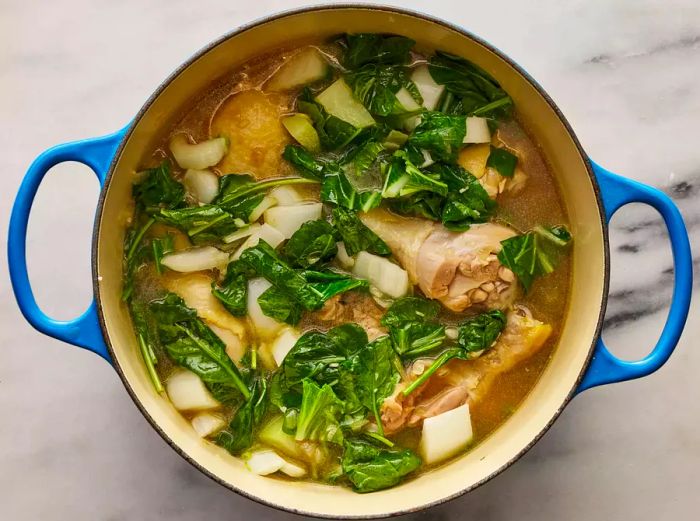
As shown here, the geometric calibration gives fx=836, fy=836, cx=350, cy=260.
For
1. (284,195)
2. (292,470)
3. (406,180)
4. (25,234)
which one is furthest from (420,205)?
(25,234)

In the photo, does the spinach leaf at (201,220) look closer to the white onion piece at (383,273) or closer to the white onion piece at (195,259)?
the white onion piece at (195,259)

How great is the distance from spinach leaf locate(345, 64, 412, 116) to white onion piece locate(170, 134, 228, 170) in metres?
0.46

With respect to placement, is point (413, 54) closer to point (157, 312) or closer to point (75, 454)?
point (157, 312)

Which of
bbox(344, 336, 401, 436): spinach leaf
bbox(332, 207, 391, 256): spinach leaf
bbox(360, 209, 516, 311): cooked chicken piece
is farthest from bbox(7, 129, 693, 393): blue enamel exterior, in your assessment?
bbox(332, 207, 391, 256): spinach leaf

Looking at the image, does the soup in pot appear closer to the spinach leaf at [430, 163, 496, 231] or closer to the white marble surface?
the spinach leaf at [430, 163, 496, 231]

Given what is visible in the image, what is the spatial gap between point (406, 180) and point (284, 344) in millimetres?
653

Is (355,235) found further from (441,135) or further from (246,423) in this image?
(246,423)

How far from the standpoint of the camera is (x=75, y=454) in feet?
9.23

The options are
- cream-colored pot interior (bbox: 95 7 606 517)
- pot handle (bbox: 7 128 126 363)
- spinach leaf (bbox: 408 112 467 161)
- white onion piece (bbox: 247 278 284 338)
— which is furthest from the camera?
white onion piece (bbox: 247 278 284 338)

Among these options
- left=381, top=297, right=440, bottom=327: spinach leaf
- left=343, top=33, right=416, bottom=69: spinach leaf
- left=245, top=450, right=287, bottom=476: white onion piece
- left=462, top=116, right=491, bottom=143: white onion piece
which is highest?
left=343, top=33, right=416, bottom=69: spinach leaf

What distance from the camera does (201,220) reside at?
2646 mm

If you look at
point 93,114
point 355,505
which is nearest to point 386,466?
point 355,505

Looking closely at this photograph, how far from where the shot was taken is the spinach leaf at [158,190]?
2645mm

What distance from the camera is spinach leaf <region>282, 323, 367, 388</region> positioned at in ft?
8.73
